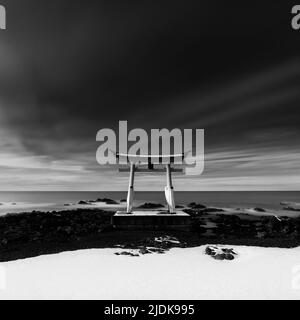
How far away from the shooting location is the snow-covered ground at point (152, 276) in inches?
211

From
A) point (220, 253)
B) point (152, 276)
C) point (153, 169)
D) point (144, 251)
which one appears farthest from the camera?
point (153, 169)

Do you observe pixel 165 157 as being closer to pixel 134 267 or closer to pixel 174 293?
pixel 134 267

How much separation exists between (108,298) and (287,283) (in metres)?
4.55

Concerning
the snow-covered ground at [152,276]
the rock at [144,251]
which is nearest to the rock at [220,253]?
the snow-covered ground at [152,276]

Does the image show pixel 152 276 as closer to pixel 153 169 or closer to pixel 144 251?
pixel 144 251

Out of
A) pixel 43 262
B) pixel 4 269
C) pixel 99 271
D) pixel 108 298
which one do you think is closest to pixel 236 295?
pixel 108 298

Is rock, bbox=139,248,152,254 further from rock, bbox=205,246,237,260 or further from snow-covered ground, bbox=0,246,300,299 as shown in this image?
rock, bbox=205,246,237,260

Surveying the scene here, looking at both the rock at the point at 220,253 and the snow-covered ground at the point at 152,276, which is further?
the rock at the point at 220,253

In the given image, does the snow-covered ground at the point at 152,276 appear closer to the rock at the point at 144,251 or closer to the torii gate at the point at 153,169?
the rock at the point at 144,251

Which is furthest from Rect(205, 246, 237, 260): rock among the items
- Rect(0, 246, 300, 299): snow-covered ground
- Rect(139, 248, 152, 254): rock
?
Rect(139, 248, 152, 254): rock

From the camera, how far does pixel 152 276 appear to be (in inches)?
254

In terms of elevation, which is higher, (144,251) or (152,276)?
(152,276)

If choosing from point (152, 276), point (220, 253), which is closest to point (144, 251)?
point (152, 276)

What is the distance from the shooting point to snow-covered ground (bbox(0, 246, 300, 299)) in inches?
211
